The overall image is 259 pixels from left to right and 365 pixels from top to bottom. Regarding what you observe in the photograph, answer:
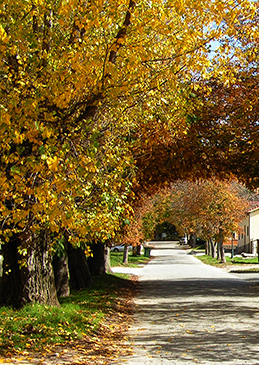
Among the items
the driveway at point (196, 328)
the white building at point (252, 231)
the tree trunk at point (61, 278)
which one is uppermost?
the white building at point (252, 231)

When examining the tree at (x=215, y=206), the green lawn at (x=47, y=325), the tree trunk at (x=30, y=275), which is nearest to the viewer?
the green lawn at (x=47, y=325)

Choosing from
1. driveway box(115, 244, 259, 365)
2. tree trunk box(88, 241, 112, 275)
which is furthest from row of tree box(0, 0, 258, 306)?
tree trunk box(88, 241, 112, 275)

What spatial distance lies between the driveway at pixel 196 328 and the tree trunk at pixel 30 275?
2045 mm

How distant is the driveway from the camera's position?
29.2 ft

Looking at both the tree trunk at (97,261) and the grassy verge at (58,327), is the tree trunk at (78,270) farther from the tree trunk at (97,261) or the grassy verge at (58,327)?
the tree trunk at (97,261)

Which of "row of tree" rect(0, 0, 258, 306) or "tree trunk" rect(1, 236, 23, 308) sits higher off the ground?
"row of tree" rect(0, 0, 258, 306)

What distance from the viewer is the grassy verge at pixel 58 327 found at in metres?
9.31

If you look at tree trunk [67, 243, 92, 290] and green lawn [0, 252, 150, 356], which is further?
tree trunk [67, 243, 92, 290]

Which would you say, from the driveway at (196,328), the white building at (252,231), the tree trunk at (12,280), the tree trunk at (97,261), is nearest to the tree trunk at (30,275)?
the tree trunk at (12,280)

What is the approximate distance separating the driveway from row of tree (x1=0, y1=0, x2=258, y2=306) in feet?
7.22

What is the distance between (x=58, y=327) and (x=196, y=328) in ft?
9.70

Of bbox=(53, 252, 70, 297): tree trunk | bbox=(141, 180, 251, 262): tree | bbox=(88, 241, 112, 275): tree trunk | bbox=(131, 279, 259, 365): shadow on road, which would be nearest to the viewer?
bbox=(131, 279, 259, 365): shadow on road

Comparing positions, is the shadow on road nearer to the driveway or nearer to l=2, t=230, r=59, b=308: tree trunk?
the driveway

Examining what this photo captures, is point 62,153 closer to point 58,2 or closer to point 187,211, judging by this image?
point 58,2
